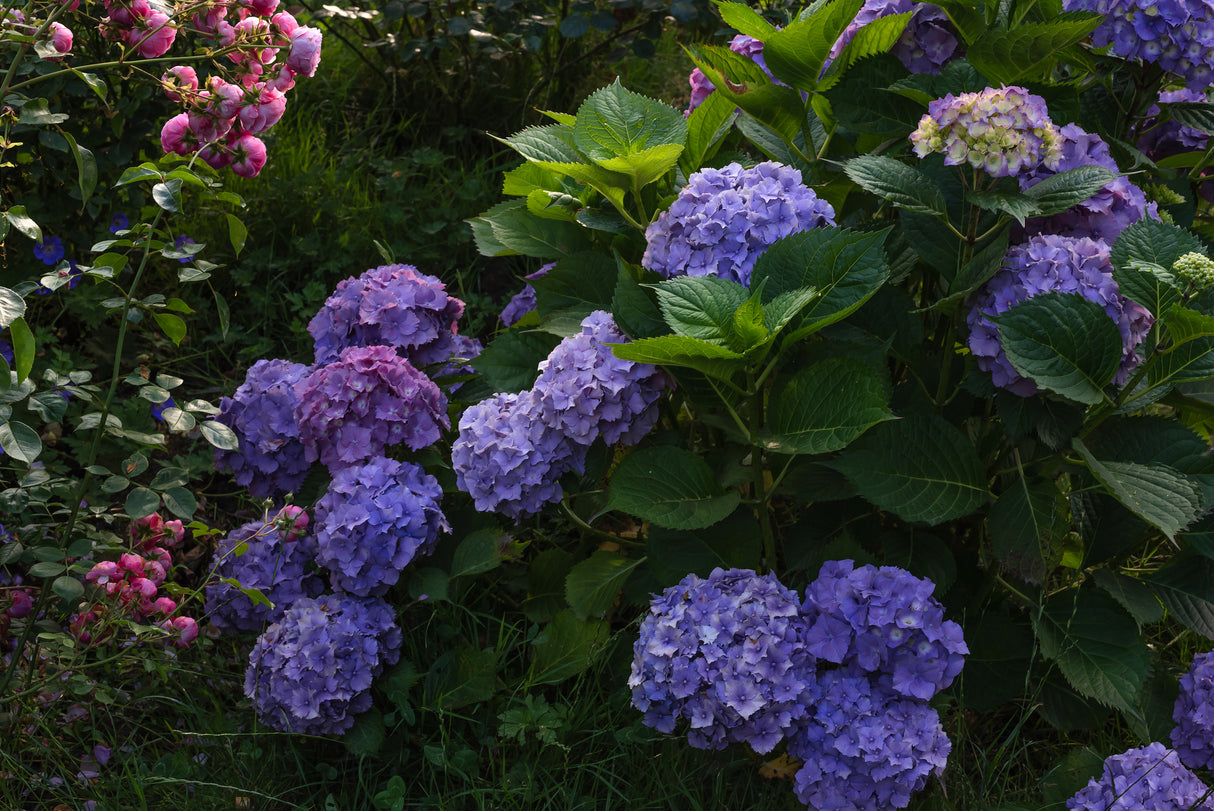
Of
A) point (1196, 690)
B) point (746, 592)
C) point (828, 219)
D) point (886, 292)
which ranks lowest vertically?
point (1196, 690)

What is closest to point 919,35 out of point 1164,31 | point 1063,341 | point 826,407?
point 1164,31

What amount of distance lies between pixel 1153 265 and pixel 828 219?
47cm

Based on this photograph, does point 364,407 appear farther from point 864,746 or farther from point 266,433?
point 864,746

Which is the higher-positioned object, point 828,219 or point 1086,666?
point 828,219

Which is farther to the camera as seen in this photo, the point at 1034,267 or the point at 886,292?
the point at 886,292

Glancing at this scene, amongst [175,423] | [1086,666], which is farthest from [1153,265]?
[175,423]

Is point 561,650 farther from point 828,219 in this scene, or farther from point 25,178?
point 25,178

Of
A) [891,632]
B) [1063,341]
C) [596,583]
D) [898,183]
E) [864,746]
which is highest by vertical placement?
[898,183]

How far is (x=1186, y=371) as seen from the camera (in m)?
1.57

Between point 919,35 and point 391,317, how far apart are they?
1.15 metres

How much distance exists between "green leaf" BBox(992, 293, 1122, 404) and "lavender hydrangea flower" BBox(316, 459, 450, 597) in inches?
39.8

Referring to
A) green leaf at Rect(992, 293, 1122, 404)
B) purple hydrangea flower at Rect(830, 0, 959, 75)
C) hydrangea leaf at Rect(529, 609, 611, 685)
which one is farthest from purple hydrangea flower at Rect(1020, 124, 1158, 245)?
hydrangea leaf at Rect(529, 609, 611, 685)

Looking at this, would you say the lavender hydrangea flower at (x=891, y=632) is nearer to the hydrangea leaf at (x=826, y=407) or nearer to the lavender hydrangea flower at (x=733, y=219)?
the hydrangea leaf at (x=826, y=407)

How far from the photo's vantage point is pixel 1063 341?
1539mm
